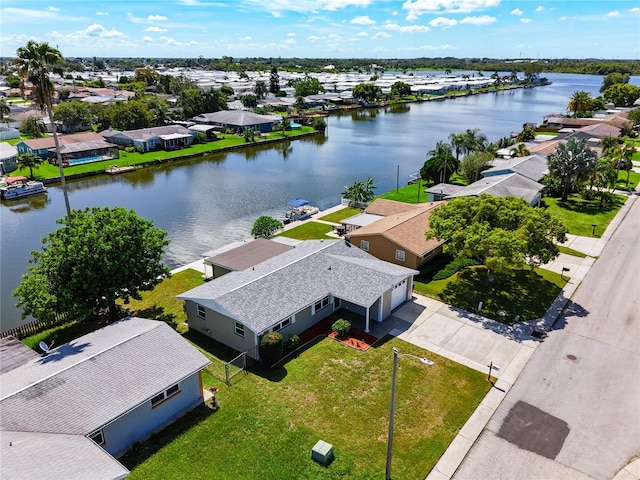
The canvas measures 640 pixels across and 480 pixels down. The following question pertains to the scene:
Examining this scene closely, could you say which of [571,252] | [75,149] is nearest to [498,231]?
[571,252]

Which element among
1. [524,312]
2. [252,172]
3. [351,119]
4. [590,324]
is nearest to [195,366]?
[524,312]

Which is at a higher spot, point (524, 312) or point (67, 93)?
point (67, 93)

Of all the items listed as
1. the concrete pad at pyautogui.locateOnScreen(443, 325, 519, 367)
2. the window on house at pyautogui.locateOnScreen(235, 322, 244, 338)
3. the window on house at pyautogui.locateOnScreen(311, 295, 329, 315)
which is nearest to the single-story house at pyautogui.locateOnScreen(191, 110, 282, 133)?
the window on house at pyautogui.locateOnScreen(311, 295, 329, 315)

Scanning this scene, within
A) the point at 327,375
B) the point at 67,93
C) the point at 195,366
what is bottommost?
the point at 327,375

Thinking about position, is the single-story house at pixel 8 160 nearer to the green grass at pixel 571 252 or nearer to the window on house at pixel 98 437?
the window on house at pixel 98 437

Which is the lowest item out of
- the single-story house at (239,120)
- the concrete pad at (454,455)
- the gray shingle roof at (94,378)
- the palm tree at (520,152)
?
the concrete pad at (454,455)

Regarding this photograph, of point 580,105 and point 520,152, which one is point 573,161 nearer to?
point 520,152

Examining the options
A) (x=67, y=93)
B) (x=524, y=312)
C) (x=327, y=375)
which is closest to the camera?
(x=327, y=375)

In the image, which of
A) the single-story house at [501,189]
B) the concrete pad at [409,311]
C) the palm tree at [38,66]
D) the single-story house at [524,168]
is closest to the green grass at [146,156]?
the palm tree at [38,66]

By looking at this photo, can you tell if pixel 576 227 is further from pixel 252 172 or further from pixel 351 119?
pixel 351 119
